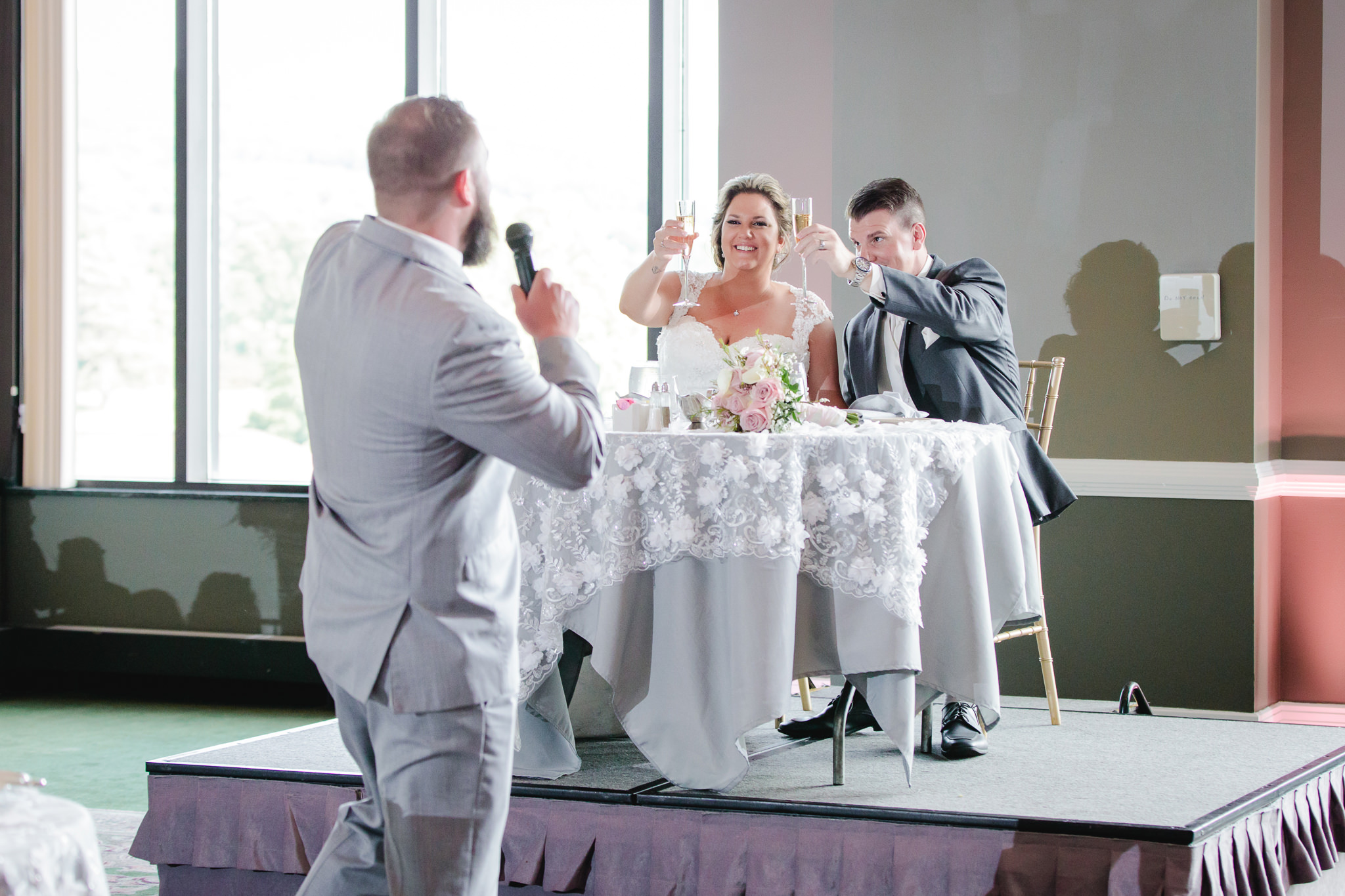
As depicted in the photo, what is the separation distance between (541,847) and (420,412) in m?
1.45

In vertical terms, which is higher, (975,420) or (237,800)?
(975,420)

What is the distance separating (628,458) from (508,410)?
1.09 metres

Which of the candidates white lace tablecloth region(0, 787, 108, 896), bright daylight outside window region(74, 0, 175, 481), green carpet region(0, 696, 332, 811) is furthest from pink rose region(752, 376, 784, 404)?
bright daylight outside window region(74, 0, 175, 481)

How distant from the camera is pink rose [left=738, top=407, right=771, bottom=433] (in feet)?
8.52

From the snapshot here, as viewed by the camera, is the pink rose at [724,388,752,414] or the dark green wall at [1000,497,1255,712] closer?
the pink rose at [724,388,752,414]

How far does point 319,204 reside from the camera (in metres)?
5.63

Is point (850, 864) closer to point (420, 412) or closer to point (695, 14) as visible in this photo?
point (420, 412)

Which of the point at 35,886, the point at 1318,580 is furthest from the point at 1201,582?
the point at 35,886

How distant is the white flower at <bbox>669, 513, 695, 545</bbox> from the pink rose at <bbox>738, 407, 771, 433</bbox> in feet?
0.76

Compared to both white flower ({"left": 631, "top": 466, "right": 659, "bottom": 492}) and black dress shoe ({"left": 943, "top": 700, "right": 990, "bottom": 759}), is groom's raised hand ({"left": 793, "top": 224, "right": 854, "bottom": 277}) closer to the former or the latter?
white flower ({"left": 631, "top": 466, "right": 659, "bottom": 492})

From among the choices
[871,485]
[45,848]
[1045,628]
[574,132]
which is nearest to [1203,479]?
[1045,628]

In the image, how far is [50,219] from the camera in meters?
5.62

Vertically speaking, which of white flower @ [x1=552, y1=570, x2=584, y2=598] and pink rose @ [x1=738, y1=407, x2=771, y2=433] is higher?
pink rose @ [x1=738, y1=407, x2=771, y2=433]
